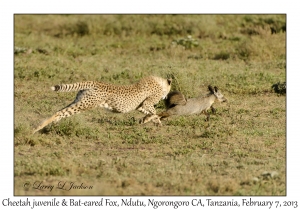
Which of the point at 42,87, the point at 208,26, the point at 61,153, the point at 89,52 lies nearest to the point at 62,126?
the point at 61,153

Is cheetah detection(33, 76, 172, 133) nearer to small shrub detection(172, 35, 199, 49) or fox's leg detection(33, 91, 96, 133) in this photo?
fox's leg detection(33, 91, 96, 133)

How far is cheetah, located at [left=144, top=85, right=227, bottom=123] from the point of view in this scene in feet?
34.8

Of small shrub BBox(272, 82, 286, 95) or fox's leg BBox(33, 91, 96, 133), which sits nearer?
fox's leg BBox(33, 91, 96, 133)

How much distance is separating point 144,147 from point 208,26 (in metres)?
10.1

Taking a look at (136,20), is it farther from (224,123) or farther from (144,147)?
(144,147)

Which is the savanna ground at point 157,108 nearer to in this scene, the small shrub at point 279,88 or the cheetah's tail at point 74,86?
the small shrub at point 279,88

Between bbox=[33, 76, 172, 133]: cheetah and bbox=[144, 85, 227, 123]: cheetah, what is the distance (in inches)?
6.2

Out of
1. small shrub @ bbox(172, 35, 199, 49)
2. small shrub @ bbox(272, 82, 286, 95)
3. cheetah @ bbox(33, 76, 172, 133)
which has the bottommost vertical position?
cheetah @ bbox(33, 76, 172, 133)

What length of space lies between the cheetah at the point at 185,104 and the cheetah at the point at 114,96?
0.52 feet

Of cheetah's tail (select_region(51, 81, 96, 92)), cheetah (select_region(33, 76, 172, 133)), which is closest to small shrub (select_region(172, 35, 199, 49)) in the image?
cheetah (select_region(33, 76, 172, 133))

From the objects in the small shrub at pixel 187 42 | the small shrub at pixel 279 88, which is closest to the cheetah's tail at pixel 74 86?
the small shrub at pixel 279 88

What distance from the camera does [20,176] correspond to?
797 centimetres

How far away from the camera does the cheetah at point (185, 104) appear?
10609mm

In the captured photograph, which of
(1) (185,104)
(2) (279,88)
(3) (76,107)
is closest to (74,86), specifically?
(3) (76,107)
